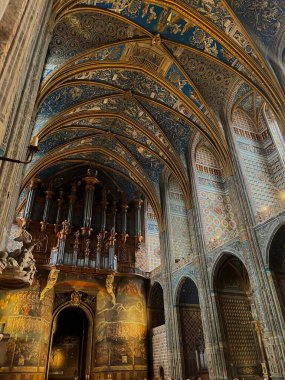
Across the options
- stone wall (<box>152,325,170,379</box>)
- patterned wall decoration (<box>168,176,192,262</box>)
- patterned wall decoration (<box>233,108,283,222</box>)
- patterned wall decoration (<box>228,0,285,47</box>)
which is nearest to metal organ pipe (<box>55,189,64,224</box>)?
patterned wall decoration (<box>168,176,192,262</box>)

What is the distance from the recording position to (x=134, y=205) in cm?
2136

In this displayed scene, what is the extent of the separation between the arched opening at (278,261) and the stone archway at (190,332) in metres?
5.43

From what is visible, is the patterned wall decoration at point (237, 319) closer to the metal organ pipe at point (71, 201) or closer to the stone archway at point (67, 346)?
the stone archway at point (67, 346)

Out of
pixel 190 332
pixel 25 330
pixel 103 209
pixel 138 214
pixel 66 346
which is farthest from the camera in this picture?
pixel 66 346

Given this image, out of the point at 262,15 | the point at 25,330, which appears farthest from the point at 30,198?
the point at 262,15

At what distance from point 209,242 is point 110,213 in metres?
8.87

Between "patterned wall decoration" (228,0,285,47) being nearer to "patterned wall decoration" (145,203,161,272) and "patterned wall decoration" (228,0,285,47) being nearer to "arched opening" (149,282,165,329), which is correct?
"patterned wall decoration" (145,203,161,272)

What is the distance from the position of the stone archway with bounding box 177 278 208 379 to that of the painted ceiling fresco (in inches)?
218

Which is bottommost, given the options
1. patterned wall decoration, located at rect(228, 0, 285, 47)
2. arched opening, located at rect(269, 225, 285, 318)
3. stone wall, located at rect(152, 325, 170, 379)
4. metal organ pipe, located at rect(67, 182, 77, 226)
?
stone wall, located at rect(152, 325, 170, 379)

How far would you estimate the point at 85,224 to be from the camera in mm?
18406

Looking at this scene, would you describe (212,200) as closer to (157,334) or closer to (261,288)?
(261,288)

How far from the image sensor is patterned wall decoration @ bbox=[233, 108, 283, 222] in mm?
12797

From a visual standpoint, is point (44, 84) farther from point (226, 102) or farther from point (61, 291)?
point (61, 291)

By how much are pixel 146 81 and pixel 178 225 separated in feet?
A: 28.7
